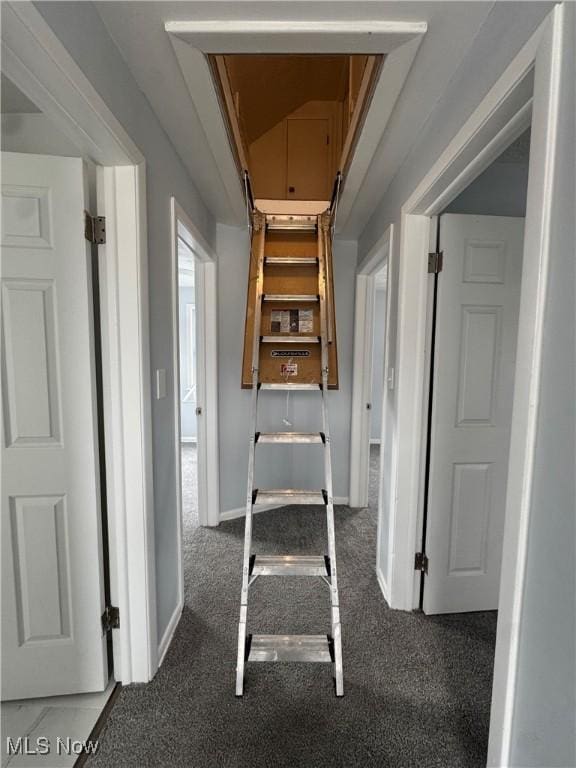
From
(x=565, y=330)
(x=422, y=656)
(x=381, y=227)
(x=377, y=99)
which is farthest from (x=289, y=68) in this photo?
(x=422, y=656)

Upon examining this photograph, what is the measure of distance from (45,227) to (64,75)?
0.54m

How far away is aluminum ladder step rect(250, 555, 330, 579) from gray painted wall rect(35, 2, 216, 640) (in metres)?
0.48

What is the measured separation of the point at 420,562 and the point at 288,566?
2.82 feet

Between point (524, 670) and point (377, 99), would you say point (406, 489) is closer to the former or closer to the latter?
point (524, 670)

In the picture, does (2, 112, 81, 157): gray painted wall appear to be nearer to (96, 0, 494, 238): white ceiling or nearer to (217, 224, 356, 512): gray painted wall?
(96, 0, 494, 238): white ceiling

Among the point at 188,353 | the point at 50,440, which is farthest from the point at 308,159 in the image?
the point at 188,353

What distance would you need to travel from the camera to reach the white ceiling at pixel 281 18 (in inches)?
40.7

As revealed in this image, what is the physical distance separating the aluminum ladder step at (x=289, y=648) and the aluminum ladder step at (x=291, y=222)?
89.1 inches

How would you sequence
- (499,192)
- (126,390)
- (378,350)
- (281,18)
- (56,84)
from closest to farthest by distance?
(56,84) → (281,18) → (126,390) → (499,192) → (378,350)

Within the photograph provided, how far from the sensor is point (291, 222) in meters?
2.39

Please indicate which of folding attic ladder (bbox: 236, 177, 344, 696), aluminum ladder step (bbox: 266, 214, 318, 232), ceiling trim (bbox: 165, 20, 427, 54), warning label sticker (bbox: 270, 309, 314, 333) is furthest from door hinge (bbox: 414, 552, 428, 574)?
ceiling trim (bbox: 165, 20, 427, 54)

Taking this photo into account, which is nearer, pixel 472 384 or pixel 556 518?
pixel 556 518

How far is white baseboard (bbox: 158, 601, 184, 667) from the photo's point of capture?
1.65m

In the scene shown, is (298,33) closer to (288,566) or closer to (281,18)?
(281,18)
